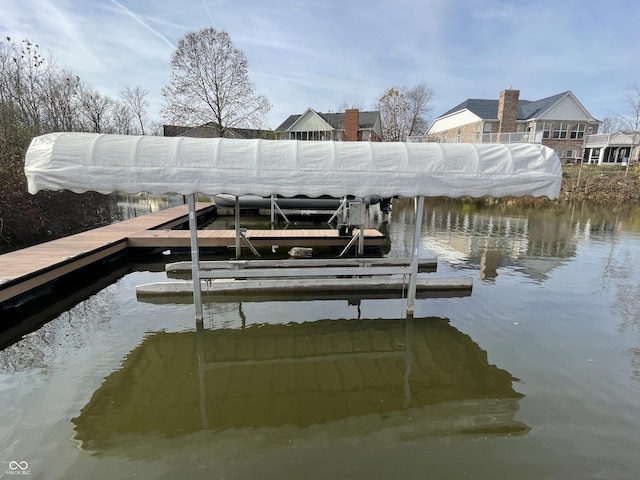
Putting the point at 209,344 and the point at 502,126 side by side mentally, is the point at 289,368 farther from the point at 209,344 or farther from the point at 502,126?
the point at 502,126

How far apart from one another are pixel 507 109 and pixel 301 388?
3734 centimetres

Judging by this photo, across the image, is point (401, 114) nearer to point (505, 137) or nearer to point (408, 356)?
point (505, 137)

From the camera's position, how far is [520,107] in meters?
37.0

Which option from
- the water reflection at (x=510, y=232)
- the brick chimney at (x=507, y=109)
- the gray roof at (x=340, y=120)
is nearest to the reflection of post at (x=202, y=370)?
the water reflection at (x=510, y=232)

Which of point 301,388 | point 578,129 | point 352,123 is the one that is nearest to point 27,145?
point 301,388

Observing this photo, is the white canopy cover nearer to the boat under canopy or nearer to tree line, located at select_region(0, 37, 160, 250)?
the boat under canopy

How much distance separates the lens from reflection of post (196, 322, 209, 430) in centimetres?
341

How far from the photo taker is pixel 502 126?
33.2 metres

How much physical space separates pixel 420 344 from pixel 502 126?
115ft

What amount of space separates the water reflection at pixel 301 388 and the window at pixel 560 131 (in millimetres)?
38007

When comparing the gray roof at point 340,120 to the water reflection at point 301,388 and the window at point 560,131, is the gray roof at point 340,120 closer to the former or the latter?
the window at point 560,131

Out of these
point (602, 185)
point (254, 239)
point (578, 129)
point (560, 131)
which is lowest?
point (254, 239)

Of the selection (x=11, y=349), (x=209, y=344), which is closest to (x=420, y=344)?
(x=209, y=344)

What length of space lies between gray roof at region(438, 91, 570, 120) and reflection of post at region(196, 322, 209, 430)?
121ft
